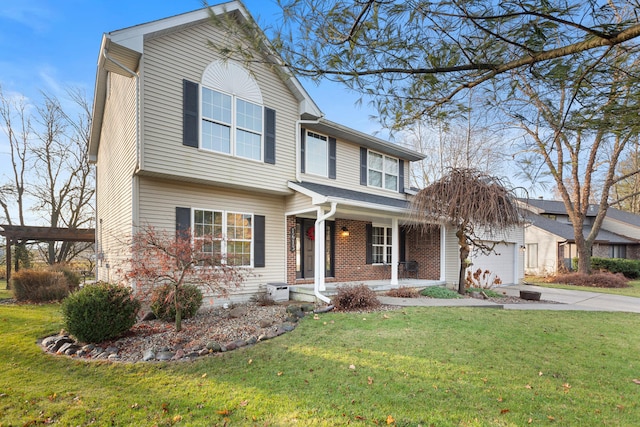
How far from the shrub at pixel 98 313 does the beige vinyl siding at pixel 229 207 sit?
2261 mm

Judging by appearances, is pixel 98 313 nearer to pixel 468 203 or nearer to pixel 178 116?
pixel 178 116

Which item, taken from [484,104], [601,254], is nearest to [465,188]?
[484,104]

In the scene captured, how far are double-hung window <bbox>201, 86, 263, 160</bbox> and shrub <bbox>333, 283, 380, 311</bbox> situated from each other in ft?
14.0

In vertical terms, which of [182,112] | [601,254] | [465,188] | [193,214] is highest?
[182,112]

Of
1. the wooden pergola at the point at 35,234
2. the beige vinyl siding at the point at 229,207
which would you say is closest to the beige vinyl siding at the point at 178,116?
the beige vinyl siding at the point at 229,207

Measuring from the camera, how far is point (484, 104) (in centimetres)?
426

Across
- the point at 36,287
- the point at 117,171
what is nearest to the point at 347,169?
the point at 117,171

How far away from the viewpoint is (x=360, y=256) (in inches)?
478

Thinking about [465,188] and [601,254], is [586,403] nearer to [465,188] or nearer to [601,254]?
[465,188]

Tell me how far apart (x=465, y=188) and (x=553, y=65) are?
6.65 metres

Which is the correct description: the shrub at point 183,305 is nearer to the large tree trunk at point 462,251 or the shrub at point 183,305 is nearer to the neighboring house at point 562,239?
the large tree trunk at point 462,251

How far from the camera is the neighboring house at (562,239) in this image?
21.3 m

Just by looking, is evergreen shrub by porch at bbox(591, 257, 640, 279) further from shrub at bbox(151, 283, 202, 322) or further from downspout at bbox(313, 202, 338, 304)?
shrub at bbox(151, 283, 202, 322)

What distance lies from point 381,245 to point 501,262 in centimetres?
575
